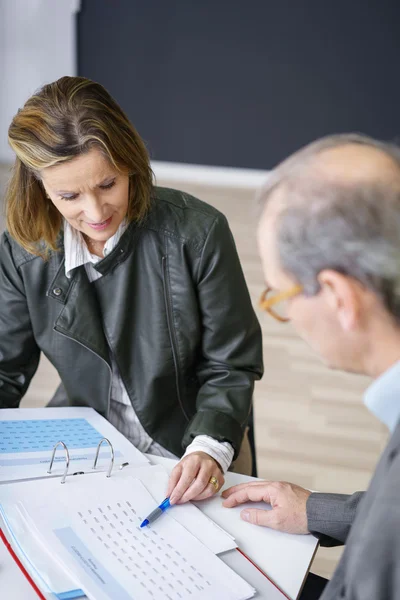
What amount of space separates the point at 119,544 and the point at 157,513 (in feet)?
0.34

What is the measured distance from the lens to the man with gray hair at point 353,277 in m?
0.84

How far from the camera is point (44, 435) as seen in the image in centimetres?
153

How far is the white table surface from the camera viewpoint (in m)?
1.12

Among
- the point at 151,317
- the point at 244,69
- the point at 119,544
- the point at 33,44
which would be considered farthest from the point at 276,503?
the point at 33,44

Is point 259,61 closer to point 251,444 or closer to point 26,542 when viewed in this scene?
point 251,444

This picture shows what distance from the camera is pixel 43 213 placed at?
172 centimetres

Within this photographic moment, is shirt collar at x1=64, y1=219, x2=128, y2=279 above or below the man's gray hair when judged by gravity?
below

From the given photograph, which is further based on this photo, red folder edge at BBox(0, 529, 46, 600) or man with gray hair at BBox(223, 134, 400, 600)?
red folder edge at BBox(0, 529, 46, 600)

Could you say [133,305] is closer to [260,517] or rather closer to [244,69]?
[260,517]

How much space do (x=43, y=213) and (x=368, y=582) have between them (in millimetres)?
1161

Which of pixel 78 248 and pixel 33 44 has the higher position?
pixel 78 248

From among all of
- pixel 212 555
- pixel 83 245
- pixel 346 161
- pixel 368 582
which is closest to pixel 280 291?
pixel 346 161

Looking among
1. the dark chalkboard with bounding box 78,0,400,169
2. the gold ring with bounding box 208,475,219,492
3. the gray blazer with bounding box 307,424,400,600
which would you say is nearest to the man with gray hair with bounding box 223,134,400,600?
the gray blazer with bounding box 307,424,400,600

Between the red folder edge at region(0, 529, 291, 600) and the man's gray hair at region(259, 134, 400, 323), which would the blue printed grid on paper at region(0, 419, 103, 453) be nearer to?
the red folder edge at region(0, 529, 291, 600)
